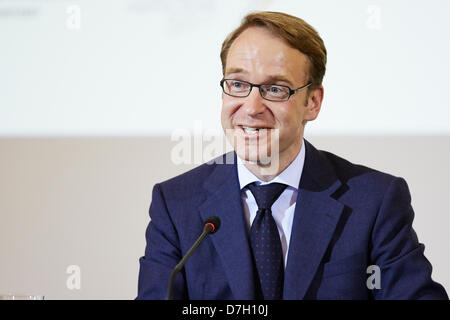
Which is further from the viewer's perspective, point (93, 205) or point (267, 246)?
point (93, 205)

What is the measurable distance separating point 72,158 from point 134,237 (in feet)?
1.50

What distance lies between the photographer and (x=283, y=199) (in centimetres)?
190

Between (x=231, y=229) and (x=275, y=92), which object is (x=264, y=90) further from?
(x=231, y=229)

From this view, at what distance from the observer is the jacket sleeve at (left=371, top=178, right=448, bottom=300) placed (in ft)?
5.61

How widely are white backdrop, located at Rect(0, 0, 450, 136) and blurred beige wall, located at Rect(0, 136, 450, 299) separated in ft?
0.33

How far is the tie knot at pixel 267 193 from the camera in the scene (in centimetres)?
184

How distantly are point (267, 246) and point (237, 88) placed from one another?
19.9 inches

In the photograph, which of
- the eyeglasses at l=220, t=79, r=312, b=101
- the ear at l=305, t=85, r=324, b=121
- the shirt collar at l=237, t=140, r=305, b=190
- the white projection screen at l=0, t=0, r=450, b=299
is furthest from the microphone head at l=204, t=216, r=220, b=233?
the white projection screen at l=0, t=0, r=450, b=299

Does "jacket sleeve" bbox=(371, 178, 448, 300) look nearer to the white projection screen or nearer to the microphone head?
the microphone head

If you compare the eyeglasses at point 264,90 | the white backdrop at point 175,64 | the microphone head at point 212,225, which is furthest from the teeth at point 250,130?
the white backdrop at point 175,64

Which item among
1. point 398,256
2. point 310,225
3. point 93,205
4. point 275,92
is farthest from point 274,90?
point 93,205

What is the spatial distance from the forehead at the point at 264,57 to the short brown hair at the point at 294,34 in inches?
0.7

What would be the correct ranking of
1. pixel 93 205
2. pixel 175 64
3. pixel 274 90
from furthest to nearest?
pixel 93 205 < pixel 175 64 < pixel 274 90
